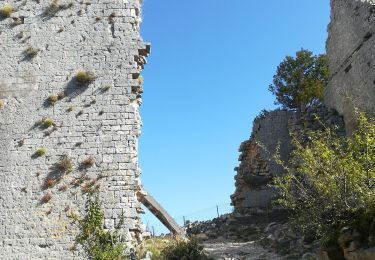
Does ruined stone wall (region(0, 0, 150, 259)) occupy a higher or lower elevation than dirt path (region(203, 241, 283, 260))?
higher

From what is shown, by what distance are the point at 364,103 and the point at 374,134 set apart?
7.02 m

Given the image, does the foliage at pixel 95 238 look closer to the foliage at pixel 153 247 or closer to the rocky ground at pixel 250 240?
the foliage at pixel 153 247

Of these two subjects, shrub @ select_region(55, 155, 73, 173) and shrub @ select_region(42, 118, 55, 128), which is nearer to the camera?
shrub @ select_region(55, 155, 73, 173)

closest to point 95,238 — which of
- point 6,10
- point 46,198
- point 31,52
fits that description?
point 46,198

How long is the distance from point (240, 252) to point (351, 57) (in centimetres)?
769

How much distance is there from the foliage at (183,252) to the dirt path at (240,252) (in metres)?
0.59

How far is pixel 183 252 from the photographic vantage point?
426 inches

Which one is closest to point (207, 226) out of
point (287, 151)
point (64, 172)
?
point (287, 151)

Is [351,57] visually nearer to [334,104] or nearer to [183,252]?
[334,104]

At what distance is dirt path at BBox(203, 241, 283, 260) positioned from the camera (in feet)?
36.8

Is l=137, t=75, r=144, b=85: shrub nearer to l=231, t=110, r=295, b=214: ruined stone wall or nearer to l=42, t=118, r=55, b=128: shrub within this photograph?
l=42, t=118, r=55, b=128: shrub

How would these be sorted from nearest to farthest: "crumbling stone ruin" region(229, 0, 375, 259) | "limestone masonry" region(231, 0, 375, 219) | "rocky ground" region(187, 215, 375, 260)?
"rocky ground" region(187, 215, 375, 260) < "crumbling stone ruin" region(229, 0, 375, 259) < "limestone masonry" region(231, 0, 375, 219)

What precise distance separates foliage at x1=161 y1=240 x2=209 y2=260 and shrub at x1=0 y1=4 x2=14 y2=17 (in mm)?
7369

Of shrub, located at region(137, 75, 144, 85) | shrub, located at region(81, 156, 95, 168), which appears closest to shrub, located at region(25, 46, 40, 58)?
shrub, located at region(137, 75, 144, 85)
